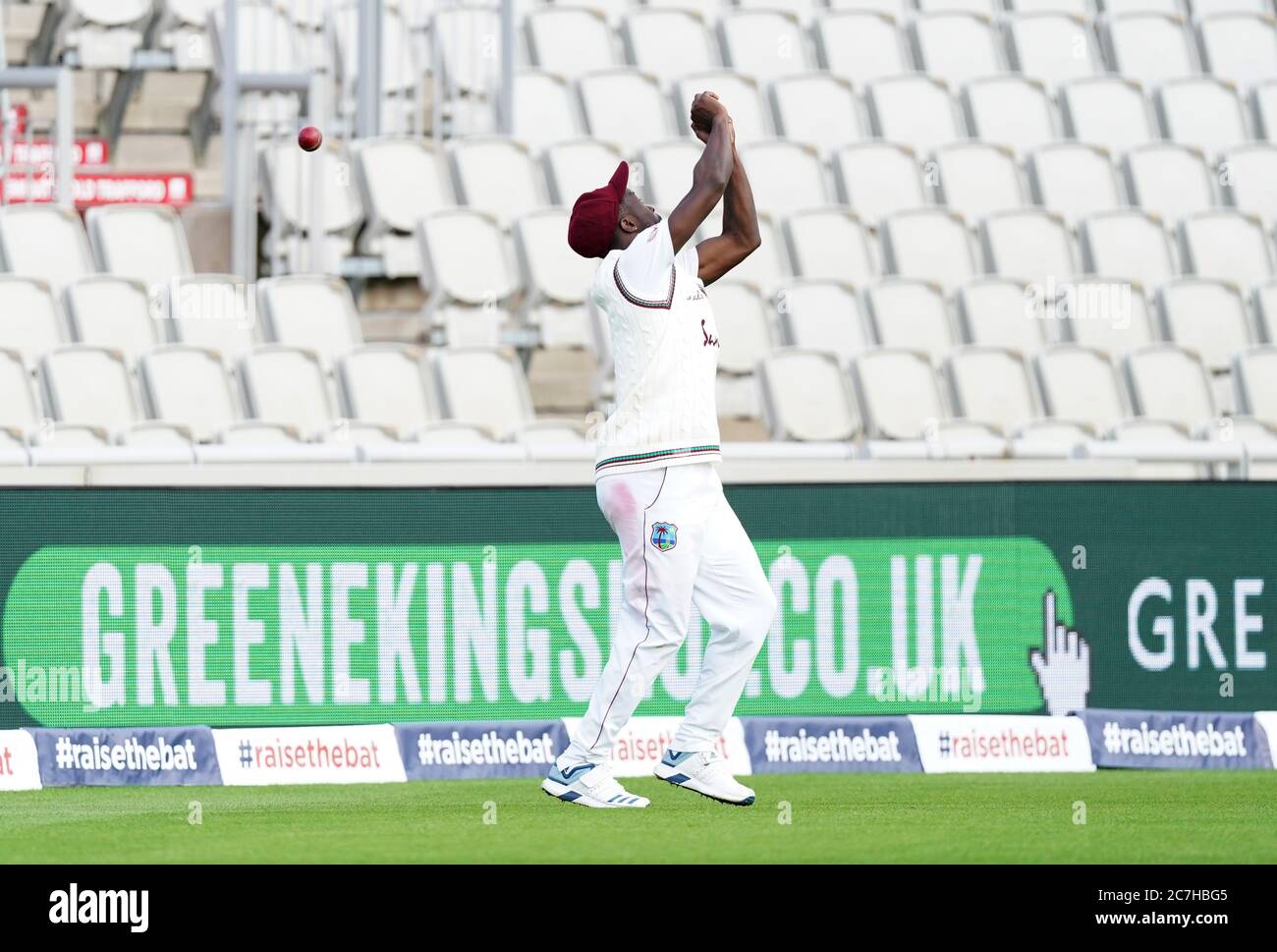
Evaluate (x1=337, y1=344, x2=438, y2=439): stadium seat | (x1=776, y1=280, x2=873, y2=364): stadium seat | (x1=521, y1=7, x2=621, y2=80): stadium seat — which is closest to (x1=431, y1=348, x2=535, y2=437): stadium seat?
(x1=337, y1=344, x2=438, y2=439): stadium seat

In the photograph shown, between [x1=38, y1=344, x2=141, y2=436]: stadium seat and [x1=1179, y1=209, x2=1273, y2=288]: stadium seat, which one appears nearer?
[x1=38, y1=344, x2=141, y2=436]: stadium seat

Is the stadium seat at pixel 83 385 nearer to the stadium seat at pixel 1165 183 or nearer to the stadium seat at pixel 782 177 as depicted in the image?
the stadium seat at pixel 782 177

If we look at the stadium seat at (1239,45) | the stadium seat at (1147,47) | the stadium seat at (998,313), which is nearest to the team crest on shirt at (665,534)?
the stadium seat at (998,313)

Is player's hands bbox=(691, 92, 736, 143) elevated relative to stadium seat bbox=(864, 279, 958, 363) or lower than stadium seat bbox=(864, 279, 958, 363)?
lower

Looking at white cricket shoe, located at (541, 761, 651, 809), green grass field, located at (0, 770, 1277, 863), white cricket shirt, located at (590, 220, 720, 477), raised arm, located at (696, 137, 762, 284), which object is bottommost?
green grass field, located at (0, 770, 1277, 863)

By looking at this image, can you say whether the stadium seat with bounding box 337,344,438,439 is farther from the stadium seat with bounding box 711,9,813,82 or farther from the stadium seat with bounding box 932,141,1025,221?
the stadium seat with bounding box 711,9,813,82

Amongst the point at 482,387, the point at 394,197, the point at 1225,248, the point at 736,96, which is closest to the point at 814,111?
the point at 736,96

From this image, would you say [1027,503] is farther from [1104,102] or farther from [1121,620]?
[1104,102]

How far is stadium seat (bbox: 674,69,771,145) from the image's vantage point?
16.4 m

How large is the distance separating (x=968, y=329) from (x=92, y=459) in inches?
248

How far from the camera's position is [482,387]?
1321 centimetres

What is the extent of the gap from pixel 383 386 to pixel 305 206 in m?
2.38

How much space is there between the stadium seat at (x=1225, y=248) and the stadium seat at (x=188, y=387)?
22.7ft

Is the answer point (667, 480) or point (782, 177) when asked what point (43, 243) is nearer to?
point (782, 177)
